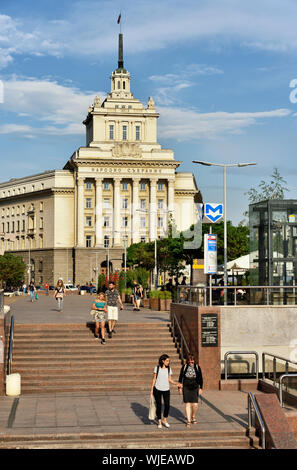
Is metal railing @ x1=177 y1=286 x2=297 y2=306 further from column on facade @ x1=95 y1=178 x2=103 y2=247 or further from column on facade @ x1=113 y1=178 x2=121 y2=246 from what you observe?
column on facade @ x1=113 y1=178 x2=121 y2=246

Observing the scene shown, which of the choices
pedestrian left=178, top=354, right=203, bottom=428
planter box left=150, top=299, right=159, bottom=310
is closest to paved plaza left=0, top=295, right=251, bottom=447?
pedestrian left=178, top=354, right=203, bottom=428

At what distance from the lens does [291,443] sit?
601 inches

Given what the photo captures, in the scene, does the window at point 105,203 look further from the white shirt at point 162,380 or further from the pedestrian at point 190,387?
the white shirt at point 162,380

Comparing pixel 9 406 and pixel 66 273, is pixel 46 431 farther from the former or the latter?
pixel 66 273

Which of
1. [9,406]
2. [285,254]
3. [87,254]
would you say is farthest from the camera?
[87,254]

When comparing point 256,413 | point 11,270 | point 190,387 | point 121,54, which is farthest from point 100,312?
point 121,54

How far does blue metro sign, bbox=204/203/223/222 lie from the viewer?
98.7 ft

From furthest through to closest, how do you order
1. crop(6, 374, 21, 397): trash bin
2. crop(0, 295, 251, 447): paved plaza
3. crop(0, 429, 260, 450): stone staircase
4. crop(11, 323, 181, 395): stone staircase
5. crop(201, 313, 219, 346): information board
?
crop(201, 313, 219, 346): information board
crop(11, 323, 181, 395): stone staircase
crop(6, 374, 21, 397): trash bin
crop(0, 295, 251, 447): paved plaza
crop(0, 429, 260, 450): stone staircase

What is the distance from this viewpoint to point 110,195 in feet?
415

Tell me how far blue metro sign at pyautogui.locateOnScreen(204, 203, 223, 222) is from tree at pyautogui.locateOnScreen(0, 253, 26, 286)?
89.3m

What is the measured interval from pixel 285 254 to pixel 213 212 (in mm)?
3716
